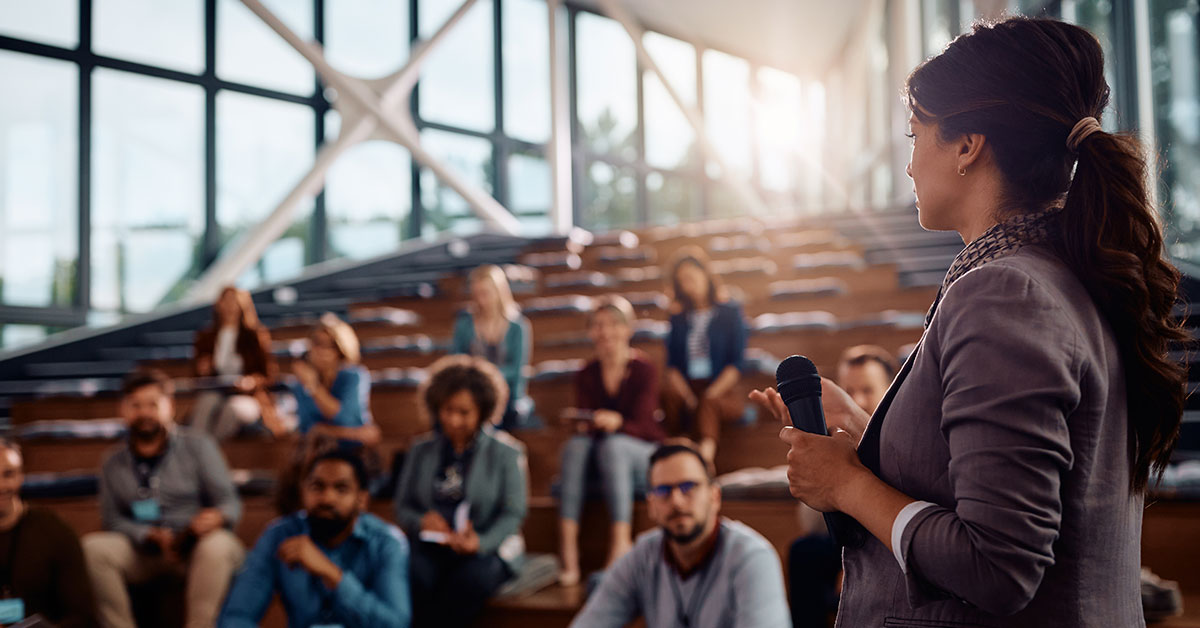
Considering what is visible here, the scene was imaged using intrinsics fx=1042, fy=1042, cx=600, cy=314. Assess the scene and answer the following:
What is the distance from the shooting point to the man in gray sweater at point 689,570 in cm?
243

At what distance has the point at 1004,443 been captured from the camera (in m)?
0.74

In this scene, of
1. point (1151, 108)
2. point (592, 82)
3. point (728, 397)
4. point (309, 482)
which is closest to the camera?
point (309, 482)

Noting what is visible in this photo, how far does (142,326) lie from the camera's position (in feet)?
20.9

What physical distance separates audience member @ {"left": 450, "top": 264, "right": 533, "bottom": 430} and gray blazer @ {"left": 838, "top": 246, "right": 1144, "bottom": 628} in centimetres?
319

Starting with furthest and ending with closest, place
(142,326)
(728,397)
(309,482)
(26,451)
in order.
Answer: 1. (142,326)
2. (26,451)
3. (728,397)
4. (309,482)

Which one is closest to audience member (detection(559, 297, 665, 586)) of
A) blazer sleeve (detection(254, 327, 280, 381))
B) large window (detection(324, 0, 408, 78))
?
blazer sleeve (detection(254, 327, 280, 381))

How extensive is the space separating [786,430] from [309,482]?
93.1 inches

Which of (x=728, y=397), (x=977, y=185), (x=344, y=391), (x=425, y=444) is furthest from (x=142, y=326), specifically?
(x=977, y=185)

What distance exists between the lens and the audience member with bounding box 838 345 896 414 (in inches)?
111

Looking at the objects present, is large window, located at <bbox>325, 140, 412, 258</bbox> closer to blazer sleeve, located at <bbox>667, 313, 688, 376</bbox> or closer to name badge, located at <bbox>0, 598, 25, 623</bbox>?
blazer sleeve, located at <bbox>667, 313, 688, 376</bbox>

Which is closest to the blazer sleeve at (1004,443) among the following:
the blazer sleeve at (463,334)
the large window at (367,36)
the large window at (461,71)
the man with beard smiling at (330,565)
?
the man with beard smiling at (330,565)

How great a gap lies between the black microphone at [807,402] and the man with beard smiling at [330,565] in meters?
2.19

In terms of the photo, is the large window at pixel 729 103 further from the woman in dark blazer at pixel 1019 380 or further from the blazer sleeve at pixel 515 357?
the woman in dark blazer at pixel 1019 380

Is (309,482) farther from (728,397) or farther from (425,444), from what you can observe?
(728,397)
